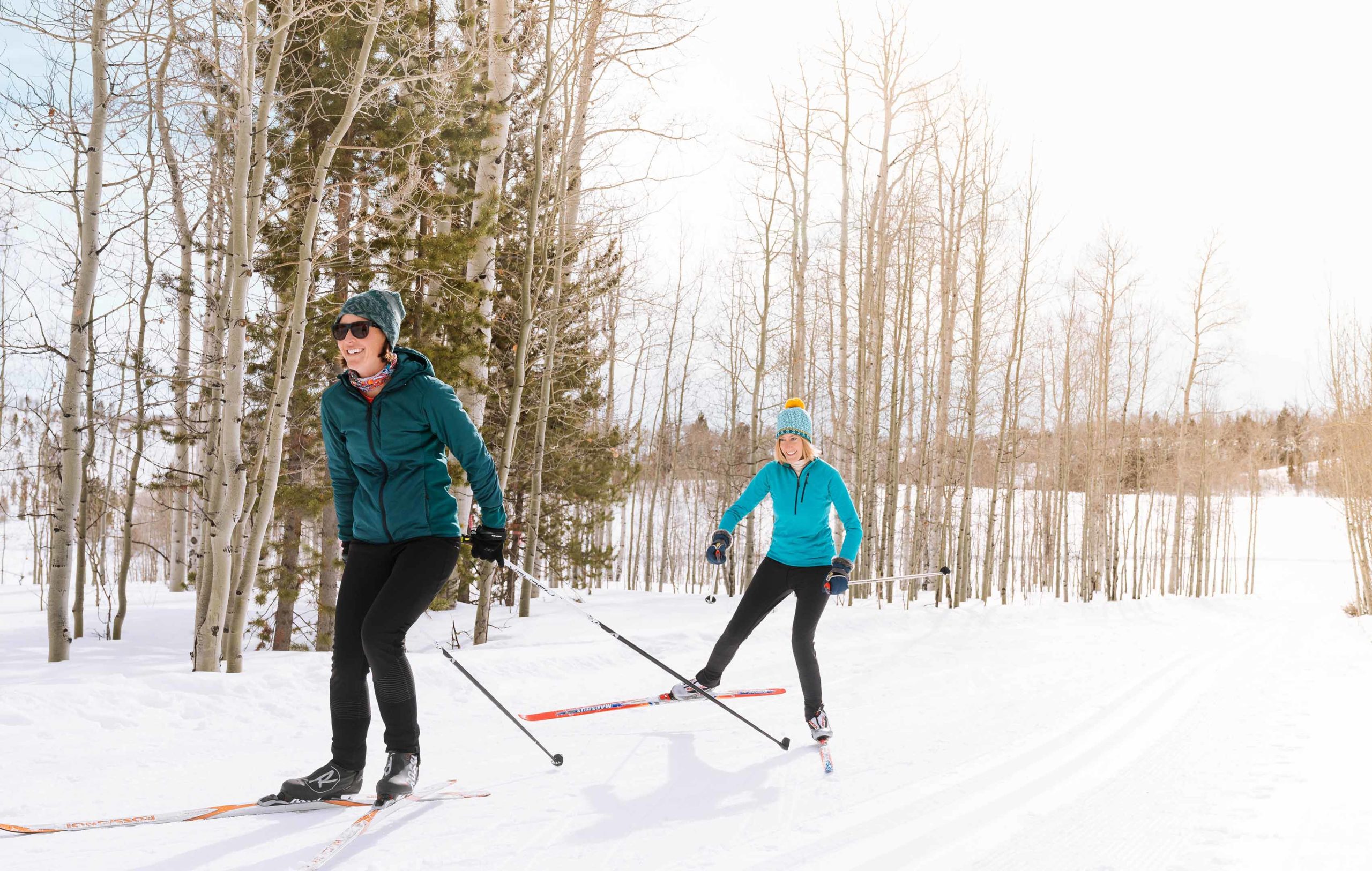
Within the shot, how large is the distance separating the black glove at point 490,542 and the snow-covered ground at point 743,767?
3.52ft

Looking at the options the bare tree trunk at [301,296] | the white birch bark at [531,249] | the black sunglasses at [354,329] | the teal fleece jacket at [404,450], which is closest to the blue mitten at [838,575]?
the teal fleece jacket at [404,450]

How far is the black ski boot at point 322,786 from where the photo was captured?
309 centimetres

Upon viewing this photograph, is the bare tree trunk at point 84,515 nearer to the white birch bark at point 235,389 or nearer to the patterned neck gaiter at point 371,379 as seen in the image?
the white birch bark at point 235,389

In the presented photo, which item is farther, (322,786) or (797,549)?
(797,549)

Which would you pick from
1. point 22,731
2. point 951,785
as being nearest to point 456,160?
point 22,731

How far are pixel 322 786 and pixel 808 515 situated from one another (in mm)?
3002

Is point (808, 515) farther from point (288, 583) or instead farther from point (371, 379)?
point (288, 583)

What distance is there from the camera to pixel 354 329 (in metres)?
3.06

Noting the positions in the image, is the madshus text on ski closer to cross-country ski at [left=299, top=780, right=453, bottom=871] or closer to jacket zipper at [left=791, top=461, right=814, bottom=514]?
cross-country ski at [left=299, top=780, right=453, bottom=871]

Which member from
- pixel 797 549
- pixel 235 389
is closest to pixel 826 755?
pixel 797 549

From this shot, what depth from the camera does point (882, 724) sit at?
5.22 meters

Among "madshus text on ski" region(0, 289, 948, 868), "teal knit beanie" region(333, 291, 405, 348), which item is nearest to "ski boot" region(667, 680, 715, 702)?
"madshus text on ski" region(0, 289, 948, 868)

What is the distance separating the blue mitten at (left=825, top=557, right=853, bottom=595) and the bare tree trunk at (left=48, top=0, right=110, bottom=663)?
23.5 feet

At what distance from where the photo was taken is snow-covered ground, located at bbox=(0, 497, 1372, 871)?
2982 mm
